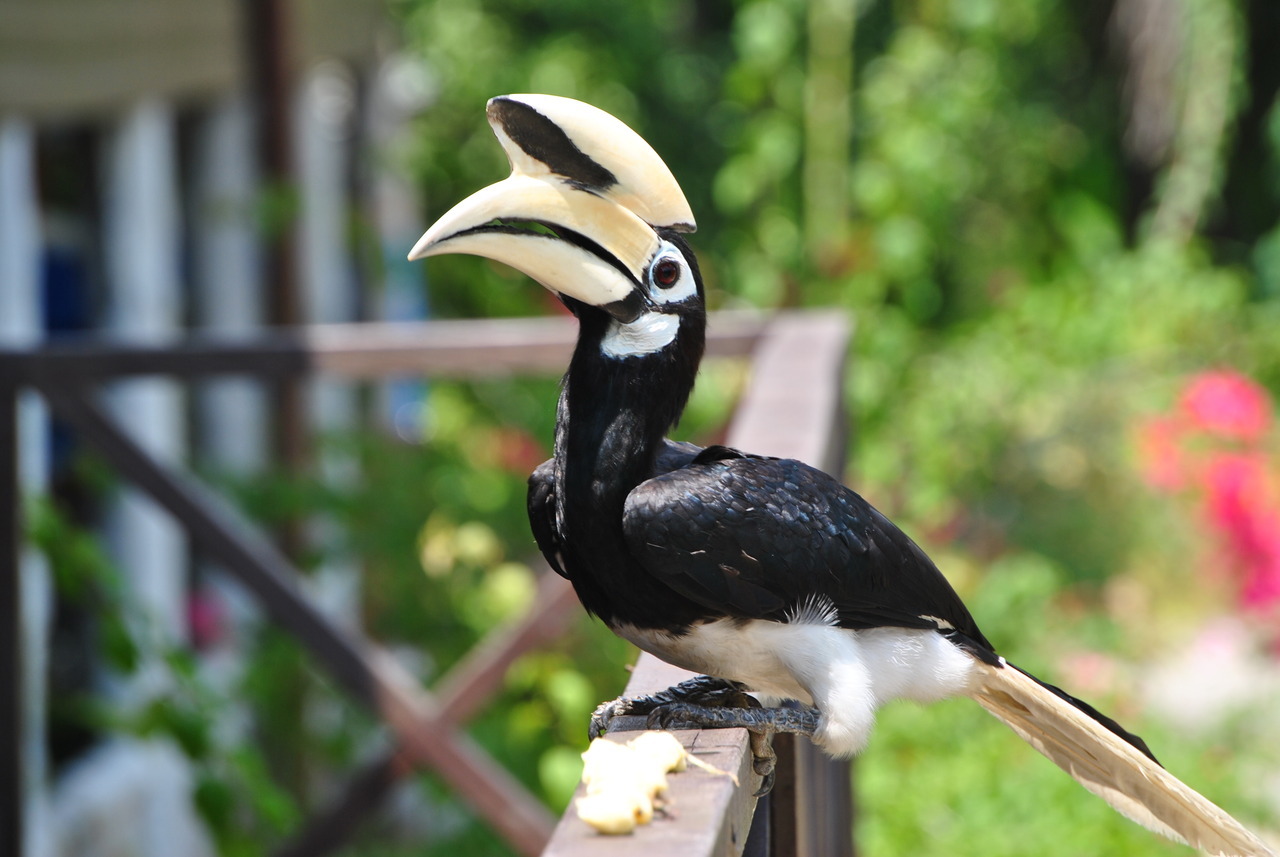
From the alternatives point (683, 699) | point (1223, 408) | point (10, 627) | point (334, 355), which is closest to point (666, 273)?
point (683, 699)

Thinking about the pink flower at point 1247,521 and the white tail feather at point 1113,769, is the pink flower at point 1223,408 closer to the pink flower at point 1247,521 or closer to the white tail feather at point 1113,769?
the pink flower at point 1247,521

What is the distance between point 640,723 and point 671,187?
46 centimetres

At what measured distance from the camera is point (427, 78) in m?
6.06

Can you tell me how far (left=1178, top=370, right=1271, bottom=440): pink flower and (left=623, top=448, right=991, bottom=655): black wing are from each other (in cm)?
408

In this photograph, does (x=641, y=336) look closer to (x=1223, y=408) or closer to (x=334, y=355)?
(x=334, y=355)

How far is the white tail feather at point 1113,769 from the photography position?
4.25 ft

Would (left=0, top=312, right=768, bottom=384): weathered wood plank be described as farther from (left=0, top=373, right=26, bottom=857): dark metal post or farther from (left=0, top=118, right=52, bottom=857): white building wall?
(left=0, top=118, right=52, bottom=857): white building wall

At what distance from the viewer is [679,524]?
1192 mm

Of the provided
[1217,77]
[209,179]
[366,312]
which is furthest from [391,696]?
[1217,77]

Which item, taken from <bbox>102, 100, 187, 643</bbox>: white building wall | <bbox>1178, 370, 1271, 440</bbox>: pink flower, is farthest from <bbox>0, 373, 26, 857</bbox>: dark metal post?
<bbox>1178, 370, 1271, 440</bbox>: pink flower

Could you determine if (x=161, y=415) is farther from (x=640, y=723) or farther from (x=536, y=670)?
(x=640, y=723)

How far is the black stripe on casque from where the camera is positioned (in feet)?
3.86

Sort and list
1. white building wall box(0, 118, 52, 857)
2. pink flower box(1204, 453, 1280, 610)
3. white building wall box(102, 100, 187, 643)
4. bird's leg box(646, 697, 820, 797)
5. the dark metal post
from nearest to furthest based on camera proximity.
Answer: bird's leg box(646, 697, 820, 797), the dark metal post, white building wall box(0, 118, 52, 857), white building wall box(102, 100, 187, 643), pink flower box(1204, 453, 1280, 610)

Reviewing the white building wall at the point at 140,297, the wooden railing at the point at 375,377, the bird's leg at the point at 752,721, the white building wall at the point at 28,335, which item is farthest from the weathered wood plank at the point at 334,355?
the bird's leg at the point at 752,721
